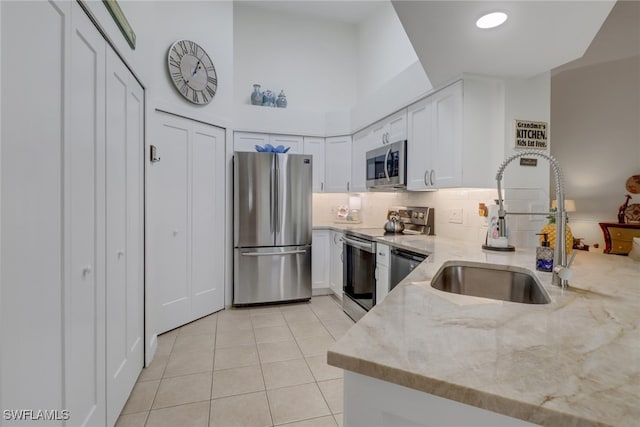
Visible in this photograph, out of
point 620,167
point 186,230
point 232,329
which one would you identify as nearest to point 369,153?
point 186,230

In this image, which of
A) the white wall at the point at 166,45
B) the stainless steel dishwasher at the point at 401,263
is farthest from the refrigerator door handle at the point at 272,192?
the stainless steel dishwasher at the point at 401,263

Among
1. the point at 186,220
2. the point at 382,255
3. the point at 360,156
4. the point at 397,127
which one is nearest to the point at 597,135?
the point at 397,127

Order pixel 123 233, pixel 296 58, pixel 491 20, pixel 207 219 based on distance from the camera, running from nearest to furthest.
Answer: pixel 491 20, pixel 123 233, pixel 207 219, pixel 296 58

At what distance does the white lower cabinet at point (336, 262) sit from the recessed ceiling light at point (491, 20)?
8.32ft

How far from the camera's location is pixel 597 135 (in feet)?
12.4

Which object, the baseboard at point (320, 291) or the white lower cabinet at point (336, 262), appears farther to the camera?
the baseboard at point (320, 291)

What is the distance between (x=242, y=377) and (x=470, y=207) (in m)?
2.31

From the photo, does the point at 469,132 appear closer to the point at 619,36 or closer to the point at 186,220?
the point at 186,220

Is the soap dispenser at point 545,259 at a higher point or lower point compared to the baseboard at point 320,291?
higher

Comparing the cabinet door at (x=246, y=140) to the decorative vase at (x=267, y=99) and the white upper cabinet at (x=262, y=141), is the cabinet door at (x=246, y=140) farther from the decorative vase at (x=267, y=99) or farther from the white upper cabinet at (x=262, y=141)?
the decorative vase at (x=267, y=99)

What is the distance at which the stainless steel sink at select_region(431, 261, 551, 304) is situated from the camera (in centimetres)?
154

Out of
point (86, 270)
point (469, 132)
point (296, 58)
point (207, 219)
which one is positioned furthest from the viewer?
point (296, 58)

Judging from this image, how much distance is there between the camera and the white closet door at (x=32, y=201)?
90 centimetres

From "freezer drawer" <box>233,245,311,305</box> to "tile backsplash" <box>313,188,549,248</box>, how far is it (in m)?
1.24
